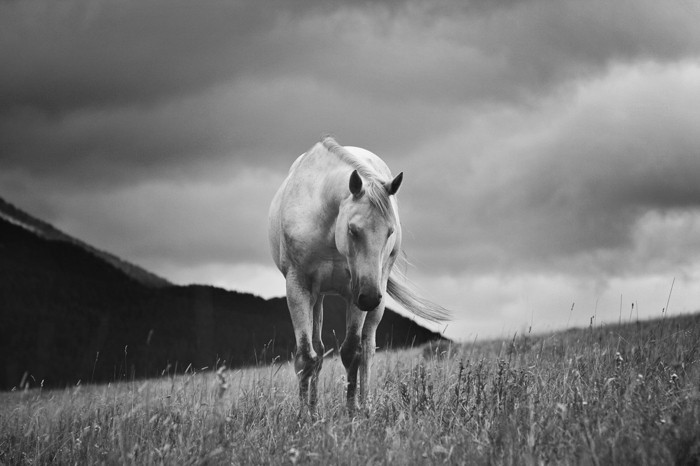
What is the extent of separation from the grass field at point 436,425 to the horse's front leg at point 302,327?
270mm

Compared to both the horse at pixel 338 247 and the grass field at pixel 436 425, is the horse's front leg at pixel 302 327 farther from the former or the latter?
the grass field at pixel 436 425

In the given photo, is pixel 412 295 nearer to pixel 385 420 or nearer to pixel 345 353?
pixel 345 353

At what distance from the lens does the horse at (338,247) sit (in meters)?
5.80

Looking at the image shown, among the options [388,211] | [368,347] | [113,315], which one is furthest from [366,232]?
[113,315]

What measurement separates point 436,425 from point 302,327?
8.41 feet

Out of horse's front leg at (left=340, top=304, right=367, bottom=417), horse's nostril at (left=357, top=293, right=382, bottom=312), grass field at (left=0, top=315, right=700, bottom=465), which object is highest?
horse's nostril at (left=357, top=293, right=382, bottom=312)

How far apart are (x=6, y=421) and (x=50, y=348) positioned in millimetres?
6863

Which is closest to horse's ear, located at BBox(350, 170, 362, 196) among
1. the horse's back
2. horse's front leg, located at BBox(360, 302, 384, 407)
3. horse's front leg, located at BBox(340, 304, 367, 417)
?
the horse's back

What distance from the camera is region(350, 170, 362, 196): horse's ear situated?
5875 millimetres

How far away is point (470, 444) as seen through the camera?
3.94 metres

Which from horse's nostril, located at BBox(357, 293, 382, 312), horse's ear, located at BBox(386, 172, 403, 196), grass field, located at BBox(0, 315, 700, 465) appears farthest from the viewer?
horse's ear, located at BBox(386, 172, 403, 196)

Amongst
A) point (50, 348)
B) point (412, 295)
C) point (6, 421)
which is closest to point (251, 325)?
point (50, 348)

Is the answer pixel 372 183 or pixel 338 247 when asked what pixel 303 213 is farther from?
pixel 372 183

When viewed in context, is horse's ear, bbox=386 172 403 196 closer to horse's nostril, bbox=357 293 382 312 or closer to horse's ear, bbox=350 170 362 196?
horse's ear, bbox=350 170 362 196
